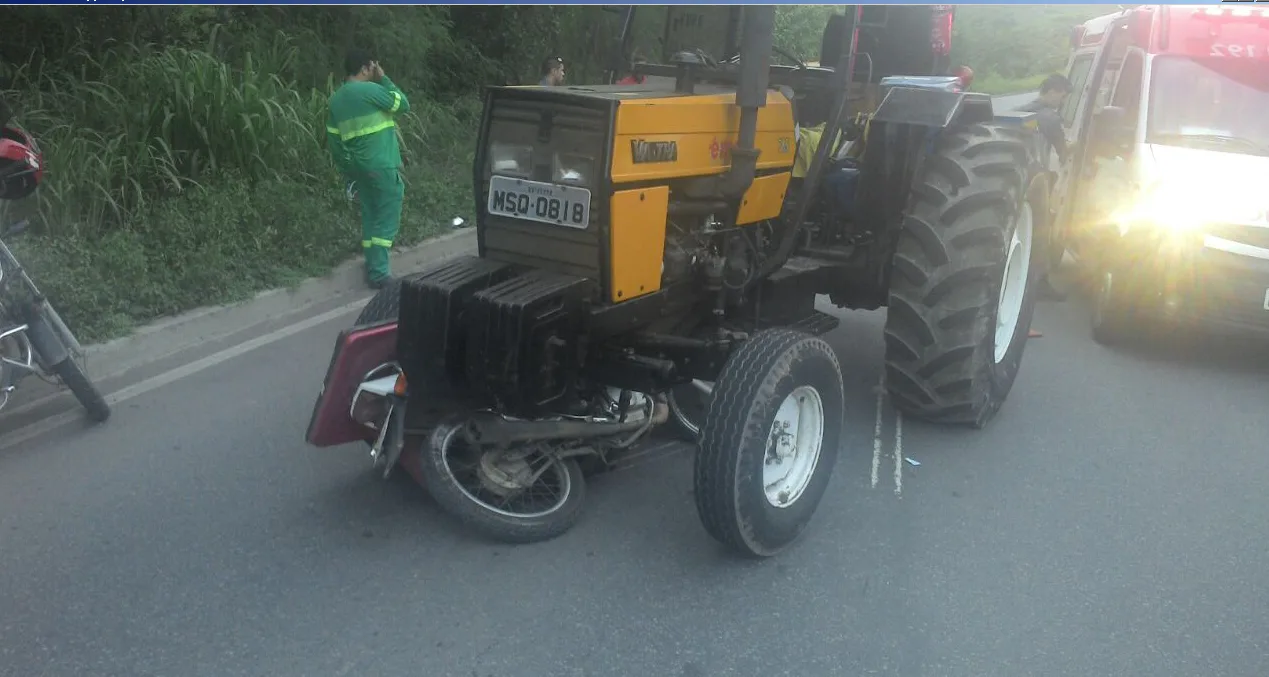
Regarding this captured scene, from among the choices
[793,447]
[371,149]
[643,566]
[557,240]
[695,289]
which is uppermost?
[557,240]

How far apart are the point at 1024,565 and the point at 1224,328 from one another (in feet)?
10.1

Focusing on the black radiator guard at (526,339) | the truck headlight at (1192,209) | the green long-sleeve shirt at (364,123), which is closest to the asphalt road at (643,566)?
the black radiator guard at (526,339)

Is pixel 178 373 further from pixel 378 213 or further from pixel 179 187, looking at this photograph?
pixel 179 187

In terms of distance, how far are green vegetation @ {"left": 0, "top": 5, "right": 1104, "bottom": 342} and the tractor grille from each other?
61.8 inches

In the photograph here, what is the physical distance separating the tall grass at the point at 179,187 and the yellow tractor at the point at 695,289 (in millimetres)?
2826

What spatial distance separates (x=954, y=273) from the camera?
4.74 m

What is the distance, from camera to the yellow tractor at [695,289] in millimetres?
3738

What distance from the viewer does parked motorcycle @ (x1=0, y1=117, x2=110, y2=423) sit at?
4730 mm

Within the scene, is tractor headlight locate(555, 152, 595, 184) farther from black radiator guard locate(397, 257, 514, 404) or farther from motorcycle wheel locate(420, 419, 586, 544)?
motorcycle wheel locate(420, 419, 586, 544)

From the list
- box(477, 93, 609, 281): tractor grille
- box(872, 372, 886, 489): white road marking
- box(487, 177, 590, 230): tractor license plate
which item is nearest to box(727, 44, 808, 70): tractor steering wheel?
box(477, 93, 609, 281): tractor grille

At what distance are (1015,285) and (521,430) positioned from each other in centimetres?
325

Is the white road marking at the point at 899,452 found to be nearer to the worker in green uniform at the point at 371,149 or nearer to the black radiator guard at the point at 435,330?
the black radiator guard at the point at 435,330

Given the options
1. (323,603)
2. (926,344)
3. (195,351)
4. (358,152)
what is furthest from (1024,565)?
(358,152)

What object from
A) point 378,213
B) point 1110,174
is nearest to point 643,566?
point 378,213
